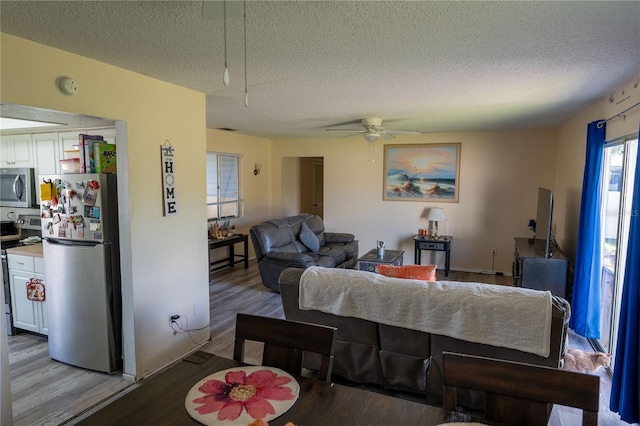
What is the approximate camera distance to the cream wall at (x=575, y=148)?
2.92 metres

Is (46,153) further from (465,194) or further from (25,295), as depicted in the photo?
(465,194)

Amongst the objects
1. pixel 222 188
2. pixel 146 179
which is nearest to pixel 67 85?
pixel 146 179

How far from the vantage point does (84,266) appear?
9.82ft

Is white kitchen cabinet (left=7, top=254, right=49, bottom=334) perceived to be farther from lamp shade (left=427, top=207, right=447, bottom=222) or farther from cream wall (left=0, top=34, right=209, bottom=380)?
lamp shade (left=427, top=207, right=447, bottom=222)

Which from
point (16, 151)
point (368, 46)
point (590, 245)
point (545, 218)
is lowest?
point (590, 245)

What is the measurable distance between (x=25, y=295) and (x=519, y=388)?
4220mm

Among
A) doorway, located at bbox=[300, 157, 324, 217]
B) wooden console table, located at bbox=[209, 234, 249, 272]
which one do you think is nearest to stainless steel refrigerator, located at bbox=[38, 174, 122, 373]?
wooden console table, located at bbox=[209, 234, 249, 272]

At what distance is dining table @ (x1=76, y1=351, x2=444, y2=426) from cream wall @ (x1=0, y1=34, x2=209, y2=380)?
1.66m

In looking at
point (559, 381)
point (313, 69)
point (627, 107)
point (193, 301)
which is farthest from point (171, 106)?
point (627, 107)

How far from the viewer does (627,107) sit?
2.91 m

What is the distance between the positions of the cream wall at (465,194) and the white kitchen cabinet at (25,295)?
480 cm

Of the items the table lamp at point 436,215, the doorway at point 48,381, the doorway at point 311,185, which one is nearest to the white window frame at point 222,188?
the doorway at point 311,185

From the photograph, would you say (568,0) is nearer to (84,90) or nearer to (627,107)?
(627,107)

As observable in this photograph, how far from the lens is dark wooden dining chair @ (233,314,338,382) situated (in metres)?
1.58
